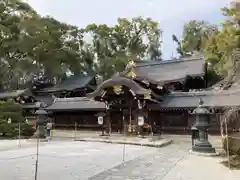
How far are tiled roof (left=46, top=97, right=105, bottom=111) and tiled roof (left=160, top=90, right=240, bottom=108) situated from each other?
6166 millimetres

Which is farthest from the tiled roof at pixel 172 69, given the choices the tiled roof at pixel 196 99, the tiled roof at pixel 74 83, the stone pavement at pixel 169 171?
the stone pavement at pixel 169 171

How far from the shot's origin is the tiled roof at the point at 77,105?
27.5 meters

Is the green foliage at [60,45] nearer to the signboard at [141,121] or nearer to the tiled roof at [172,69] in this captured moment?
the tiled roof at [172,69]

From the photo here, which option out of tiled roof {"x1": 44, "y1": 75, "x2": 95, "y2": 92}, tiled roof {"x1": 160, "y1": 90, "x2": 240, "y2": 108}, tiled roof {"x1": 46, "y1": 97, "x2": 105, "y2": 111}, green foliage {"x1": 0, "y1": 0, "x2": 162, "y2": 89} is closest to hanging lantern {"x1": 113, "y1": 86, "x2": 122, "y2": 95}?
tiled roof {"x1": 46, "y1": 97, "x2": 105, "y2": 111}

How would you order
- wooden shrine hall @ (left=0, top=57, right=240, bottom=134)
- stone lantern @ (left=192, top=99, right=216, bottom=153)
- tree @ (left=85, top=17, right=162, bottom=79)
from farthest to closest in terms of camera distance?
1. tree @ (left=85, top=17, right=162, bottom=79)
2. wooden shrine hall @ (left=0, top=57, right=240, bottom=134)
3. stone lantern @ (left=192, top=99, right=216, bottom=153)

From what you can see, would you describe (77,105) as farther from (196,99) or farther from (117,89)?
(196,99)

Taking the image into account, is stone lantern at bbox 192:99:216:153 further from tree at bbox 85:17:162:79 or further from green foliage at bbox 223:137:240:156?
tree at bbox 85:17:162:79

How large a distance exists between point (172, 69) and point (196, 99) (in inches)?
326

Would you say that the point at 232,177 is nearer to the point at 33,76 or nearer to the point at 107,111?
the point at 107,111

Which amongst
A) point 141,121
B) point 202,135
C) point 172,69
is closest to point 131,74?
point 141,121

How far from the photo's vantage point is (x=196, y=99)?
79.4 ft

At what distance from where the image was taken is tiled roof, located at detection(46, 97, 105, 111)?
27472 millimetres

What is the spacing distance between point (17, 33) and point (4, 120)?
2127cm

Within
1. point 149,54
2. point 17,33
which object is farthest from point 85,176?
point 149,54
